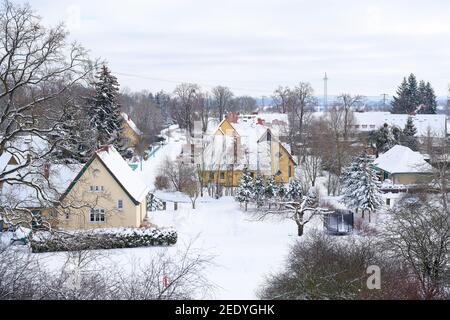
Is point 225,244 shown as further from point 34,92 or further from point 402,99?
point 402,99

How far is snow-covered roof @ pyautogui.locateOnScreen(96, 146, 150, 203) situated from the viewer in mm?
22031

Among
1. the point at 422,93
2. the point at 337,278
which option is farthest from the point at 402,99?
the point at 337,278

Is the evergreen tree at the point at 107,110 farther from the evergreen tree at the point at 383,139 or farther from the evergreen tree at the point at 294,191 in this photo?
the evergreen tree at the point at 383,139

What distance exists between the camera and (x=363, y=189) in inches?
966

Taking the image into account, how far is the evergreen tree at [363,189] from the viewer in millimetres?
24469

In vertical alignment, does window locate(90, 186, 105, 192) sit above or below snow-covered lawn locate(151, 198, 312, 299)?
above

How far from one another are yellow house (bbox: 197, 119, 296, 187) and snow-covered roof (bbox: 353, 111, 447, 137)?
64.6ft

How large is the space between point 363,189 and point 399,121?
32.2m

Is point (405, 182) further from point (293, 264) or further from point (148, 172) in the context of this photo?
point (293, 264)

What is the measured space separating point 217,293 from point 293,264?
1.84 meters

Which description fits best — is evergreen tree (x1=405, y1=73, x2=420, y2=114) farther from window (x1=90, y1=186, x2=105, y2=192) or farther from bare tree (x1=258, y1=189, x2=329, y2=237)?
window (x1=90, y1=186, x2=105, y2=192)

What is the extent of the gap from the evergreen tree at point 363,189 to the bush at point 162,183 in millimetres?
11264

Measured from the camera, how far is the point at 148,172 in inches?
1508

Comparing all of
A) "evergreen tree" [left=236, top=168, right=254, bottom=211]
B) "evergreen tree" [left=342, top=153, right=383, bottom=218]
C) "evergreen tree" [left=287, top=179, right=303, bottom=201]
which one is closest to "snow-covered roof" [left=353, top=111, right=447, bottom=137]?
"evergreen tree" [left=287, top=179, right=303, bottom=201]
